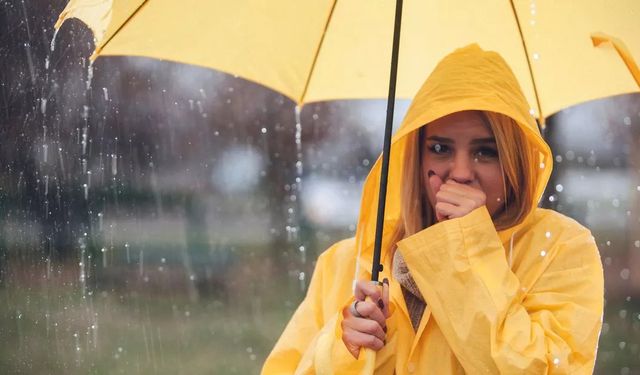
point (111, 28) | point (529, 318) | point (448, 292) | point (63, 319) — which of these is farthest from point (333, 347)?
point (63, 319)

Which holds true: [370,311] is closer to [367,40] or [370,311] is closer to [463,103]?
[463,103]

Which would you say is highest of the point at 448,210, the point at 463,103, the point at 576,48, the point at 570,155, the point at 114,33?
the point at 114,33

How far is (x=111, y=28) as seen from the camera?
2920 millimetres

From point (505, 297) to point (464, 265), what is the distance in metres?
0.12

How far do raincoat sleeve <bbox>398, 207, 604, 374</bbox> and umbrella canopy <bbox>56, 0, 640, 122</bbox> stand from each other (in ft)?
2.47

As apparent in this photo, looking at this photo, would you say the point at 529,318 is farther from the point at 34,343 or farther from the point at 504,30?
the point at 34,343

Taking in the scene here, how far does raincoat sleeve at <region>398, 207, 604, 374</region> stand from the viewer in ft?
7.37

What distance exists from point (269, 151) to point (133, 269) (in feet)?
8.25

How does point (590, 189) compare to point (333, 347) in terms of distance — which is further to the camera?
point (590, 189)

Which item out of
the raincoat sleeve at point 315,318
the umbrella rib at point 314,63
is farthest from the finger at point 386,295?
the umbrella rib at point 314,63

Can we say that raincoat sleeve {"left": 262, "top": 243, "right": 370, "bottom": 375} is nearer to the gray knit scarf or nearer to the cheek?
the gray knit scarf

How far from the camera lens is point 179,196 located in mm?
12211

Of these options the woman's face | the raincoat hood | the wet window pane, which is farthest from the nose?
the wet window pane

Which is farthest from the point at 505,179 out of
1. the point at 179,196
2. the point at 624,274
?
the point at 179,196
